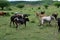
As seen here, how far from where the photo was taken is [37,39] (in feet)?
31.8

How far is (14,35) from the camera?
10688 mm

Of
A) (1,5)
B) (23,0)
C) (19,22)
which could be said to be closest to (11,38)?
(19,22)

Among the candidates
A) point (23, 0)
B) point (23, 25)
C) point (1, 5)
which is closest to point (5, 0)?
point (1, 5)

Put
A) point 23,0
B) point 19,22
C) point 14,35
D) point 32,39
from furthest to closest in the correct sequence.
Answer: point 23,0 < point 19,22 < point 14,35 < point 32,39

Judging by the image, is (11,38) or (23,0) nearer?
(11,38)

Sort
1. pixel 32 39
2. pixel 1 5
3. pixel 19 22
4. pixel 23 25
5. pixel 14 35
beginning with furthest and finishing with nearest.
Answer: pixel 1 5, pixel 23 25, pixel 19 22, pixel 14 35, pixel 32 39

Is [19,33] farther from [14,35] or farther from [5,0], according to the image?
[5,0]

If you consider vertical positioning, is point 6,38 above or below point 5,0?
below

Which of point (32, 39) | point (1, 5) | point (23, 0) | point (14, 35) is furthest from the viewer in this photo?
point (23, 0)

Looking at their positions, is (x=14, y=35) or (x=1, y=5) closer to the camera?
(x=14, y=35)

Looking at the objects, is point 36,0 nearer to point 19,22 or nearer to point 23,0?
point 23,0

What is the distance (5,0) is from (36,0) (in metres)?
20.5

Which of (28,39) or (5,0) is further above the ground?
(5,0)

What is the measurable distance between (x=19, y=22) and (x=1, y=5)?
2545cm
